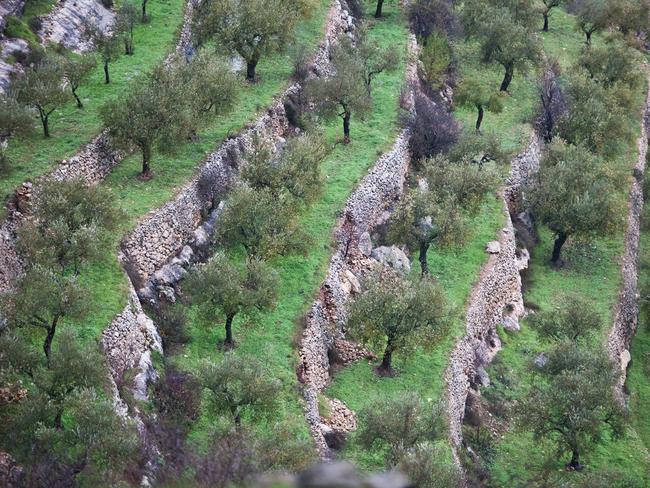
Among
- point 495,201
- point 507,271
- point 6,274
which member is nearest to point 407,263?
point 507,271

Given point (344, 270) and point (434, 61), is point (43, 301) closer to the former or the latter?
point (344, 270)

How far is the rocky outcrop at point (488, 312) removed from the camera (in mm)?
52438

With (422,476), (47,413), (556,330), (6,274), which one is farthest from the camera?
(556,330)

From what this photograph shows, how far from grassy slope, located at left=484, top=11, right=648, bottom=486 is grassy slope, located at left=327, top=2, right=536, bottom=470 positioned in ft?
16.1

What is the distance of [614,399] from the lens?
5084 cm

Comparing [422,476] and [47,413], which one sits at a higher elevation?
[47,413]

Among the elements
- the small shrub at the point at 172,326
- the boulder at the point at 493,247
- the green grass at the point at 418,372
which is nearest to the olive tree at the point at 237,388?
the small shrub at the point at 172,326

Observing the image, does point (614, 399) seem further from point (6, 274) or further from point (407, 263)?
point (6, 274)

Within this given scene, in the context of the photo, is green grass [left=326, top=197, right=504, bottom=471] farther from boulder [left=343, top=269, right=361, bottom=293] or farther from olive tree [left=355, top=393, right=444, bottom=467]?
boulder [left=343, top=269, right=361, bottom=293]

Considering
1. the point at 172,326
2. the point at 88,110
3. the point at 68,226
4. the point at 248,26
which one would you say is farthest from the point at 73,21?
the point at 172,326

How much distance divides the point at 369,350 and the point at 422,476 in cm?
1398

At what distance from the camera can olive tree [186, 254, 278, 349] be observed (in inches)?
1802

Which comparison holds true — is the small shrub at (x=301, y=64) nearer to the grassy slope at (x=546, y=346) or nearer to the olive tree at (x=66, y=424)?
the grassy slope at (x=546, y=346)

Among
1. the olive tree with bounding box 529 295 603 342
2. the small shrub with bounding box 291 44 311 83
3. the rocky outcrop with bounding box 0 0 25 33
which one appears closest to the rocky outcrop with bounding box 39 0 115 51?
the rocky outcrop with bounding box 0 0 25 33
